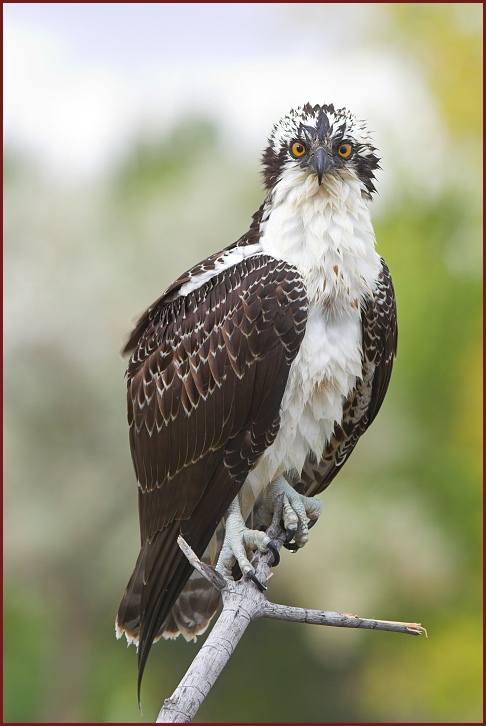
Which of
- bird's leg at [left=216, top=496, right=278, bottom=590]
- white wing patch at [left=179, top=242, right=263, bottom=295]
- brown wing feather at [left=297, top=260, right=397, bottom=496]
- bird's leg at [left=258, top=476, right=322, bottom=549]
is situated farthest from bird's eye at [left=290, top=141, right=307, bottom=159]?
bird's leg at [left=216, top=496, right=278, bottom=590]

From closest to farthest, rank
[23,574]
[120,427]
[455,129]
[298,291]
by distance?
[298,291] < [120,427] < [23,574] < [455,129]

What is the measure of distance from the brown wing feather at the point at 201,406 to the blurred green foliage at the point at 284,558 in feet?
24.2

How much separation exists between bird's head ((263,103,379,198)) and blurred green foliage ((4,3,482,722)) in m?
7.65

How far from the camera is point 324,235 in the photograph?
4250mm

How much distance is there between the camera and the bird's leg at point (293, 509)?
4.48 metres

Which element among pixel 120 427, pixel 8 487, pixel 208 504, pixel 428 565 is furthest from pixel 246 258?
pixel 428 565

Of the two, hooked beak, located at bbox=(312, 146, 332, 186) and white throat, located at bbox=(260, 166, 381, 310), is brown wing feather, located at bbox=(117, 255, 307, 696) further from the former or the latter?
hooked beak, located at bbox=(312, 146, 332, 186)

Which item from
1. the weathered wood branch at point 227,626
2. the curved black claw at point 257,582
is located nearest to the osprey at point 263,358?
the curved black claw at point 257,582

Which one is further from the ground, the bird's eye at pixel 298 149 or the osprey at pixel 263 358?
the bird's eye at pixel 298 149

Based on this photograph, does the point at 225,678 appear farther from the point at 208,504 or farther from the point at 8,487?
the point at 208,504

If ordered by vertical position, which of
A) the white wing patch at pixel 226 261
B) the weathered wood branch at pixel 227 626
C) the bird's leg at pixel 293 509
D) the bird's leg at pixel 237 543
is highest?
the white wing patch at pixel 226 261

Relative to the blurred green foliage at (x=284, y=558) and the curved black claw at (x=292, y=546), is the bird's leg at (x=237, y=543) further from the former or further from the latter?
the blurred green foliage at (x=284, y=558)

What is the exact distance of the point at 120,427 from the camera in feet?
39.1

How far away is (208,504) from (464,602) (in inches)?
414
